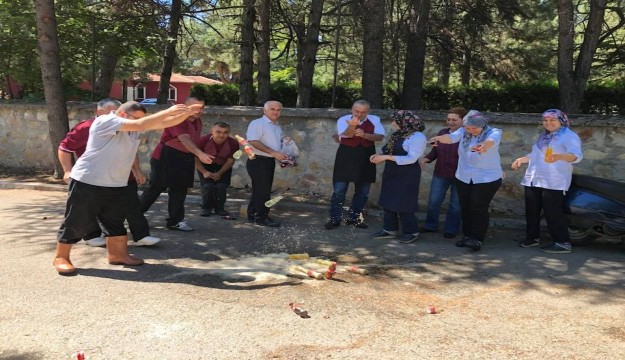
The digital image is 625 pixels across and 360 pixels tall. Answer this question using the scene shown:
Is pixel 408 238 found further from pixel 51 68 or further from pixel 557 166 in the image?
pixel 51 68

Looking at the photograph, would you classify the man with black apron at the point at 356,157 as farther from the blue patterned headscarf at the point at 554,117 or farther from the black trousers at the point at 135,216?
the black trousers at the point at 135,216

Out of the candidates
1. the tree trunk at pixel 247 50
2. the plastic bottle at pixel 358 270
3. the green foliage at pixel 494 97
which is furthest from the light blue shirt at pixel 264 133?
the green foliage at pixel 494 97

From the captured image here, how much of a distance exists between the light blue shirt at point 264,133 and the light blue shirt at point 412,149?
1.63 meters

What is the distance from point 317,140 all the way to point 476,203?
3486 mm

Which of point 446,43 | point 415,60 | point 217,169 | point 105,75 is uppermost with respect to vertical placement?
point 446,43

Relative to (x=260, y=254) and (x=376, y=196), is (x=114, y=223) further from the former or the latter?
(x=376, y=196)

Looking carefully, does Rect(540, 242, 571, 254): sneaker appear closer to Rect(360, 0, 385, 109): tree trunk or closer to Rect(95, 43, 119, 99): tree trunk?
Rect(360, 0, 385, 109): tree trunk

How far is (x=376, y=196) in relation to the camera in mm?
8469

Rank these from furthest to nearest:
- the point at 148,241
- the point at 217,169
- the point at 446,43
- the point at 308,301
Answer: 1. the point at 446,43
2. the point at 217,169
3. the point at 148,241
4. the point at 308,301

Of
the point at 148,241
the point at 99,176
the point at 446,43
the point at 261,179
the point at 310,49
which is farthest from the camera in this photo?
the point at 446,43

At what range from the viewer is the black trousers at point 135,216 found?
5312 millimetres

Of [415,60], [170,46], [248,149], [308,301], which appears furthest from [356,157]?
[170,46]

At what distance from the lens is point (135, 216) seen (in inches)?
213

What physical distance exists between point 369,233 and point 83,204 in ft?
11.4
